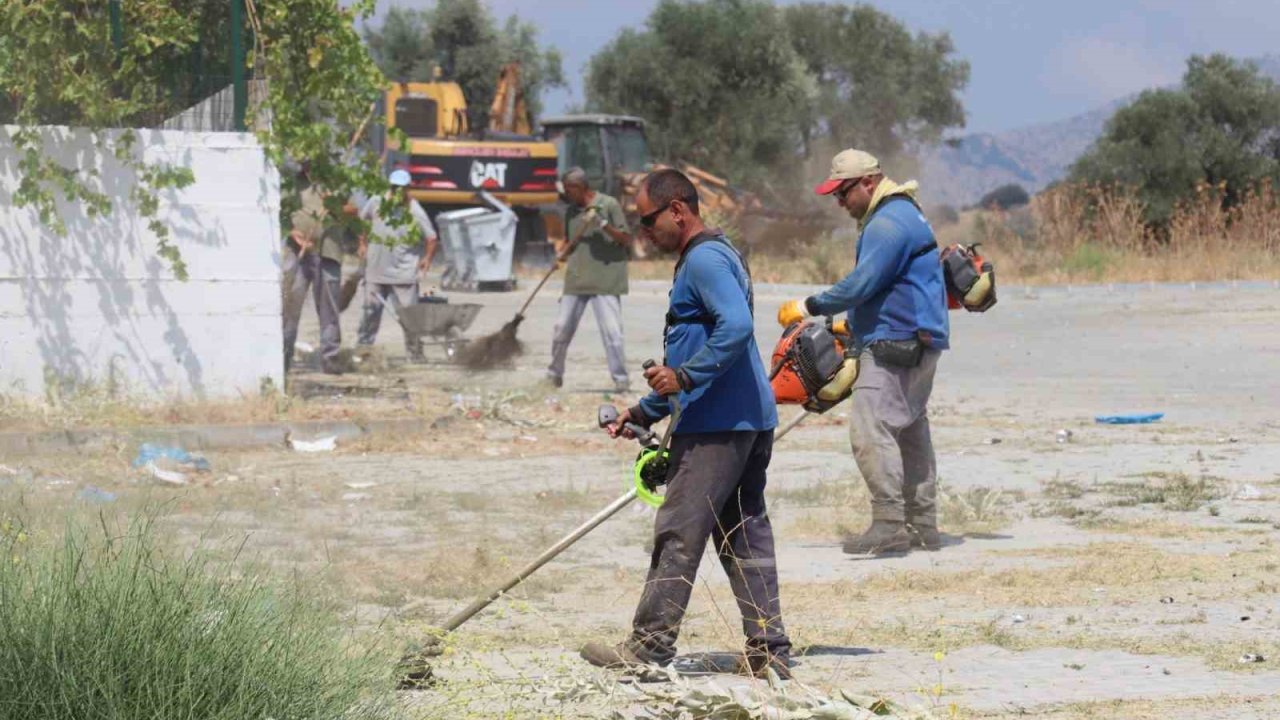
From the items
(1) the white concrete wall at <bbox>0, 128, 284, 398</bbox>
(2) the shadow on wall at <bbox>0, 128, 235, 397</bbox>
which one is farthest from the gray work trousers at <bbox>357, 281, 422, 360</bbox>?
(2) the shadow on wall at <bbox>0, 128, 235, 397</bbox>

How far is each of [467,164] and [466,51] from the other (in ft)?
76.7

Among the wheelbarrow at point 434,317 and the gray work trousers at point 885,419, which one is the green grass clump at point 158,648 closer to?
the gray work trousers at point 885,419

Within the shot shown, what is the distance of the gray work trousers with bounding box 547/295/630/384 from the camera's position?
52.8 ft

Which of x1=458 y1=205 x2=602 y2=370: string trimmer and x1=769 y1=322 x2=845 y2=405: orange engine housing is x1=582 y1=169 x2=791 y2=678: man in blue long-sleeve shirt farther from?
x1=458 y1=205 x2=602 y2=370: string trimmer

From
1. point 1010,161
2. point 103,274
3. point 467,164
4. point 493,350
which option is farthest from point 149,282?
point 1010,161

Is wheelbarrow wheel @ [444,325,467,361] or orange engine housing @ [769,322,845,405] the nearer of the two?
orange engine housing @ [769,322,845,405]

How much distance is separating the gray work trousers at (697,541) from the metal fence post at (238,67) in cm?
825

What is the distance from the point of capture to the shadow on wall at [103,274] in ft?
43.9

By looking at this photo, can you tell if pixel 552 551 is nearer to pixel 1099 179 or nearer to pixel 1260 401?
pixel 1260 401

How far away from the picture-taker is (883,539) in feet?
29.8

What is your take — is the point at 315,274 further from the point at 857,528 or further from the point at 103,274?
the point at 857,528

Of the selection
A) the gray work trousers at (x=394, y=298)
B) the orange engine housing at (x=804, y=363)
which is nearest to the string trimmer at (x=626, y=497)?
the orange engine housing at (x=804, y=363)

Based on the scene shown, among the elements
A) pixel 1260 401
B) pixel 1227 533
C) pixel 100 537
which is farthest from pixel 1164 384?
pixel 100 537

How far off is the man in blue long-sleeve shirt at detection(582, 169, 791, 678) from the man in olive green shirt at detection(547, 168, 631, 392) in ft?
29.7
